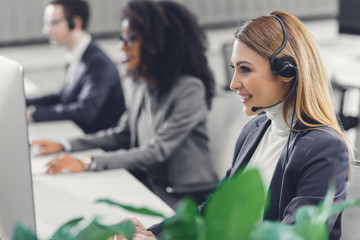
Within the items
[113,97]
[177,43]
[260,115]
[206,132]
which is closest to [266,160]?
[260,115]

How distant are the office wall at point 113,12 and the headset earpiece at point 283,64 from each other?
2387mm

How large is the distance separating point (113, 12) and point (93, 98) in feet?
4.91

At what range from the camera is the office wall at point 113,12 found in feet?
12.7

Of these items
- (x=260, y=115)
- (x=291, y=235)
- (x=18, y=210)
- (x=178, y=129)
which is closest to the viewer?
(x=291, y=235)

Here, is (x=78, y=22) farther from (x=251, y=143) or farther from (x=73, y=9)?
(x=251, y=143)

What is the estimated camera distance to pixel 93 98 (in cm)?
274

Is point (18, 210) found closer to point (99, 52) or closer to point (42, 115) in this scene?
point (42, 115)

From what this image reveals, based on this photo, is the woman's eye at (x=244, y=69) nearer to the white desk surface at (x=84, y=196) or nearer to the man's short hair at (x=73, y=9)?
the white desk surface at (x=84, y=196)

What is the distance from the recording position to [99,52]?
9.45ft

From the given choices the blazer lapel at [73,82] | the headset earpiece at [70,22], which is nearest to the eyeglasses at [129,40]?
the blazer lapel at [73,82]

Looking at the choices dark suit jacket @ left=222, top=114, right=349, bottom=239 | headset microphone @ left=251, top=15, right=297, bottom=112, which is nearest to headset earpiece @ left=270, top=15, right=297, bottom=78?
headset microphone @ left=251, top=15, right=297, bottom=112

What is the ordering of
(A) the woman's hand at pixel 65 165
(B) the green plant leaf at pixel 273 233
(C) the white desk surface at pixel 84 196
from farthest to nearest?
(A) the woman's hand at pixel 65 165
(C) the white desk surface at pixel 84 196
(B) the green plant leaf at pixel 273 233

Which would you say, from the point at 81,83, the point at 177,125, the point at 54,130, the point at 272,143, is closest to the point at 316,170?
the point at 272,143

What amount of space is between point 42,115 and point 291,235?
92.8 inches
